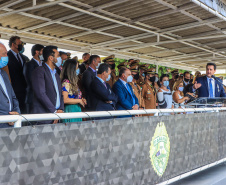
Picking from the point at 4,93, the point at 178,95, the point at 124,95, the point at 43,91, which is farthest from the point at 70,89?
the point at 178,95

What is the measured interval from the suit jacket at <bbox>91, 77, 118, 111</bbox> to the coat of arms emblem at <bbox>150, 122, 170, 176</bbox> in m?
1.11

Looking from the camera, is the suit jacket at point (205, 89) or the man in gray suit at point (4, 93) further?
the suit jacket at point (205, 89)

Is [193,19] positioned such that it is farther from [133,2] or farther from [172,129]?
[172,129]

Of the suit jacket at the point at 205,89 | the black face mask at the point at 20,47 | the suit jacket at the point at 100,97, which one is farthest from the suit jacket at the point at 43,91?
the suit jacket at the point at 205,89

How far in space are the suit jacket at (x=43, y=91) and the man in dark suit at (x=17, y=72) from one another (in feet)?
3.89

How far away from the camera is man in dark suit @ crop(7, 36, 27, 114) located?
487 centimetres

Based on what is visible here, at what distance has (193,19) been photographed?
9289 mm

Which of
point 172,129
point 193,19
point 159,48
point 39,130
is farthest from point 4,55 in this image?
point 159,48

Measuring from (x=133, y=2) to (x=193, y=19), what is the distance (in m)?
2.32

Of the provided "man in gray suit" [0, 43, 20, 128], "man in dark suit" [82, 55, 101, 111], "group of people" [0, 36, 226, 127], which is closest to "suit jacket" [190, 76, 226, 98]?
"group of people" [0, 36, 226, 127]

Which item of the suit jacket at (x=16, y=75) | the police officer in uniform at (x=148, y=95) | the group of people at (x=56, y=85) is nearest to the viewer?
the group of people at (x=56, y=85)

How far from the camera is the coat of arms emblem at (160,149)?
371cm

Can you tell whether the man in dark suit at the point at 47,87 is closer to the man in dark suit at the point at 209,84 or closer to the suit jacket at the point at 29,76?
the suit jacket at the point at 29,76

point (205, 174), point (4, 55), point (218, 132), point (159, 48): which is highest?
point (159, 48)
